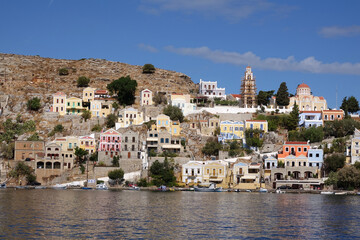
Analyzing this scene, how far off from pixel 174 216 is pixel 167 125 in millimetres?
47779

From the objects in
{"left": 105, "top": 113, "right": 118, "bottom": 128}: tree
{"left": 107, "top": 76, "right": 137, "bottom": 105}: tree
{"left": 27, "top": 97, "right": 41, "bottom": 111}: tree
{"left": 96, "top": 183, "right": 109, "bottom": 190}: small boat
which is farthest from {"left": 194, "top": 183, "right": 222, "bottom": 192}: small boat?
{"left": 27, "top": 97, "right": 41, "bottom": 111}: tree

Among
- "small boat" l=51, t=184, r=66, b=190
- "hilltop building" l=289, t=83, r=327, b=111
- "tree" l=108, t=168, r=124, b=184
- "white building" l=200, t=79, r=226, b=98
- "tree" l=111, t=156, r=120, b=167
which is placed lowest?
"small boat" l=51, t=184, r=66, b=190

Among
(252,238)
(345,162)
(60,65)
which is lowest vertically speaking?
(252,238)

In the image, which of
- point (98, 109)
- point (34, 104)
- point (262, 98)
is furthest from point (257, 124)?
point (34, 104)

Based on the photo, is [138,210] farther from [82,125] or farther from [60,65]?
[60,65]

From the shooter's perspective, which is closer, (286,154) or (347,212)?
(347,212)

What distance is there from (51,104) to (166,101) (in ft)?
72.3

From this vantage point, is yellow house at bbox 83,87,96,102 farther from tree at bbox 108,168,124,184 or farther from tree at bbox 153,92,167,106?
tree at bbox 108,168,124,184

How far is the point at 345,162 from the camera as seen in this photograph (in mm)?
A: 91062

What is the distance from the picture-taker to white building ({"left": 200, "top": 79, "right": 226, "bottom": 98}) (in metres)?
129

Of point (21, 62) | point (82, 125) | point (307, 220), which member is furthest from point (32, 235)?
point (21, 62)

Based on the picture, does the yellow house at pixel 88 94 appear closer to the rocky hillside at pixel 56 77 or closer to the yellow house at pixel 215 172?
the rocky hillside at pixel 56 77

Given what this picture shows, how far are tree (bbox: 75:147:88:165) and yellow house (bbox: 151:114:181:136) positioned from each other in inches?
517

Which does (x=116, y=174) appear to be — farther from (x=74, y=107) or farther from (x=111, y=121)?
(x=74, y=107)
